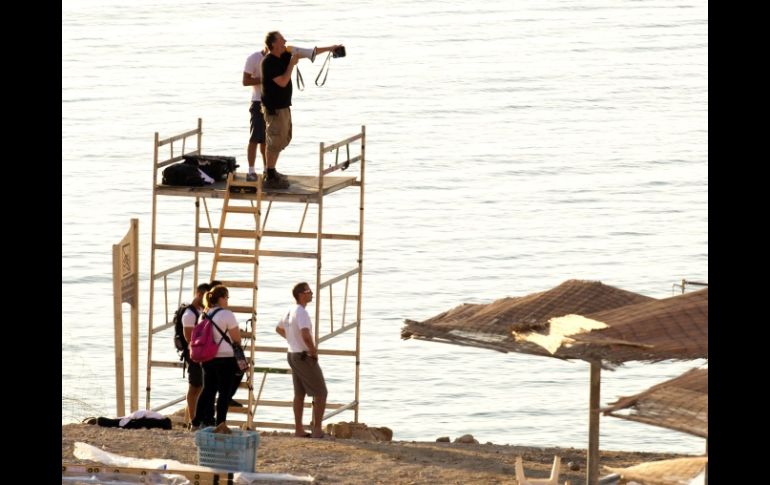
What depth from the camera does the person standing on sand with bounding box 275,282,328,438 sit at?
1728cm

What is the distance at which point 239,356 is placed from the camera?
56.3 ft

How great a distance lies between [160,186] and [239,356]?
129 inches

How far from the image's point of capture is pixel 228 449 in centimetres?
1541

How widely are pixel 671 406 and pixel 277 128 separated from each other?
7.73 m

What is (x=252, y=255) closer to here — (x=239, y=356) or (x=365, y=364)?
(x=239, y=356)

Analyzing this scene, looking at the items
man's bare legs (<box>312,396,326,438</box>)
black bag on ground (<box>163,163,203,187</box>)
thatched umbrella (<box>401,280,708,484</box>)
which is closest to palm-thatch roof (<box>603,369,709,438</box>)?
thatched umbrella (<box>401,280,708,484</box>)

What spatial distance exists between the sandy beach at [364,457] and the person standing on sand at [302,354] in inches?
13.1

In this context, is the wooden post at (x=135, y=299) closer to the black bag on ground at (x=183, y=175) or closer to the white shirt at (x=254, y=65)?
the black bag on ground at (x=183, y=175)

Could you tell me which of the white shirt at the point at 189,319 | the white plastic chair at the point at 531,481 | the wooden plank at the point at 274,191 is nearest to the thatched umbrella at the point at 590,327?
the white plastic chair at the point at 531,481

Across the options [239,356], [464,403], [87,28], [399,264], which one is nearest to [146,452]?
[239,356]

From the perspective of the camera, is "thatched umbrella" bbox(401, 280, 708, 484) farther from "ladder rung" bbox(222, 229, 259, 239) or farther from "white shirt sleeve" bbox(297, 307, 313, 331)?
"ladder rung" bbox(222, 229, 259, 239)

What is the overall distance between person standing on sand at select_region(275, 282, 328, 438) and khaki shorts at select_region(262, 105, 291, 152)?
244cm

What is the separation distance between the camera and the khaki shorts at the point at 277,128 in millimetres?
19391
